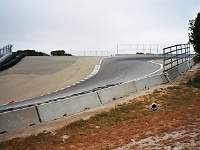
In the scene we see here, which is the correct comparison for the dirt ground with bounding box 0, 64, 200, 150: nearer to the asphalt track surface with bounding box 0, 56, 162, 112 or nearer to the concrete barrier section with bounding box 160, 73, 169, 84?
the asphalt track surface with bounding box 0, 56, 162, 112

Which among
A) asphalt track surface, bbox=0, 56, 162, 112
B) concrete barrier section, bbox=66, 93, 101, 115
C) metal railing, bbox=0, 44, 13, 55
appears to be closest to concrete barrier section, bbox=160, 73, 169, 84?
asphalt track surface, bbox=0, 56, 162, 112

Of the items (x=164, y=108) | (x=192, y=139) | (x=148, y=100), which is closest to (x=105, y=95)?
(x=148, y=100)

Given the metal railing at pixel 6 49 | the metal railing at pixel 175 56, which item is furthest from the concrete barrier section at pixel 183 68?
the metal railing at pixel 6 49

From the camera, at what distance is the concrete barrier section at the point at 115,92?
12.0 m

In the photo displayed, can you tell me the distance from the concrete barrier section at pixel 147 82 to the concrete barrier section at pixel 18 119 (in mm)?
6024

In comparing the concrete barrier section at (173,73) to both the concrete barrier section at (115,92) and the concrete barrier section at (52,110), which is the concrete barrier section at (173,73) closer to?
the concrete barrier section at (115,92)

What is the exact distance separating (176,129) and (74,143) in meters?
2.84

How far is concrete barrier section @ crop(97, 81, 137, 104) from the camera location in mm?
11969

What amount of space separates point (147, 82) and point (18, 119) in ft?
24.6

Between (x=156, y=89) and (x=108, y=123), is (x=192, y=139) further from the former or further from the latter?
(x=156, y=89)

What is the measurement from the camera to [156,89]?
1404 centimetres

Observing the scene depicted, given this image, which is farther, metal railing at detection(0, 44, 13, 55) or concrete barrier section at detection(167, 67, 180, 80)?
metal railing at detection(0, 44, 13, 55)

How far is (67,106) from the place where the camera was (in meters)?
10.5

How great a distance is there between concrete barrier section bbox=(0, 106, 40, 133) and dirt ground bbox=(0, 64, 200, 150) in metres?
0.23
